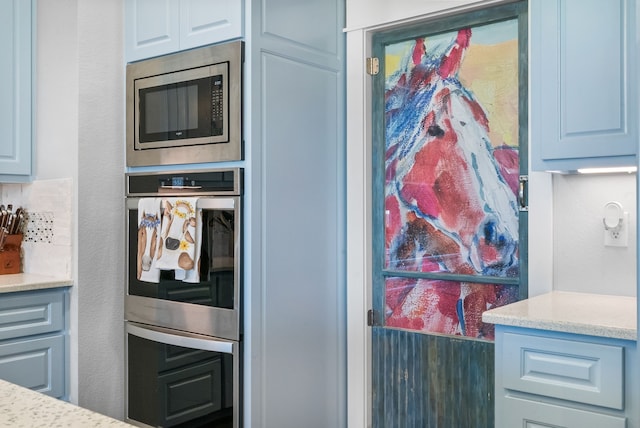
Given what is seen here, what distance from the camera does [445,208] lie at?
2607 mm

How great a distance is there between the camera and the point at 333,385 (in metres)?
2.78

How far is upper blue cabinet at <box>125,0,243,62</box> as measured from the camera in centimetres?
242

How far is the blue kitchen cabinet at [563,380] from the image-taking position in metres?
1.68

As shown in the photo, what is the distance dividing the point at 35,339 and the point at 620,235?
242cm

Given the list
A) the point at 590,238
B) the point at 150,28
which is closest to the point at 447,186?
the point at 590,238

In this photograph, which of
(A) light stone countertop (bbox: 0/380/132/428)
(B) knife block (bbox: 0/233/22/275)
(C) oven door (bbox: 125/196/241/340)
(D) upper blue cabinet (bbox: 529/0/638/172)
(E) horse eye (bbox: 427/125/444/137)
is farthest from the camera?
(B) knife block (bbox: 0/233/22/275)

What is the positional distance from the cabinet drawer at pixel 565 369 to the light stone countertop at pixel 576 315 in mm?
51

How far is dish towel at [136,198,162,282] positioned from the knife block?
737mm

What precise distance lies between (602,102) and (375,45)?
46.2 inches

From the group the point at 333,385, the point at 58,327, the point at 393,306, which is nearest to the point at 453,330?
the point at 393,306

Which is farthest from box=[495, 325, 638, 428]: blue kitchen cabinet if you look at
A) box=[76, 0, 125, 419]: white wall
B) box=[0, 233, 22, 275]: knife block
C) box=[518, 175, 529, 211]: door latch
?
box=[0, 233, 22, 275]: knife block

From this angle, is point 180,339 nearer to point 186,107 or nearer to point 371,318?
point 371,318

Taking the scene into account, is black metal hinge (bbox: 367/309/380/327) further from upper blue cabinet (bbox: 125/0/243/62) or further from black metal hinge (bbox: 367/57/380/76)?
upper blue cabinet (bbox: 125/0/243/62)

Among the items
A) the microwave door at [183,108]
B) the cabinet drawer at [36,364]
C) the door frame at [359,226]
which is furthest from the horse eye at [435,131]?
the cabinet drawer at [36,364]
